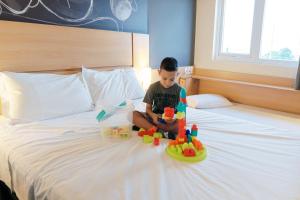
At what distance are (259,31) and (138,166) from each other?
2.43 metres

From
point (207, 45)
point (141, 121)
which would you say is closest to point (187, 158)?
point (141, 121)

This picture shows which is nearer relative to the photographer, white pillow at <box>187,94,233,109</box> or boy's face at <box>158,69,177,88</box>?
boy's face at <box>158,69,177,88</box>

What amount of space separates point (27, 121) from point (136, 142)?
2.82 feet

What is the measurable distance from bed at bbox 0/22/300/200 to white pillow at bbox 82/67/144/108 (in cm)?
23

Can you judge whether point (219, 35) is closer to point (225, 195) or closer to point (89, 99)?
point (89, 99)

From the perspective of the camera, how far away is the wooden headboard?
1829mm

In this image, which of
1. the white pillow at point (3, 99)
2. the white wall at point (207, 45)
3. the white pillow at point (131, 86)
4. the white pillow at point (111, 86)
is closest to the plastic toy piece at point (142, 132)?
the white pillow at point (111, 86)

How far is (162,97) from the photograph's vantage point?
170 cm

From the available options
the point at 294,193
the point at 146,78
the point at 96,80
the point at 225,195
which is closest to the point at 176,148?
the point at 225,195

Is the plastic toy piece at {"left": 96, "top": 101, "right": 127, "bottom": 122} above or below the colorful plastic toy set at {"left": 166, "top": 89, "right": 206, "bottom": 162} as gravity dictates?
above

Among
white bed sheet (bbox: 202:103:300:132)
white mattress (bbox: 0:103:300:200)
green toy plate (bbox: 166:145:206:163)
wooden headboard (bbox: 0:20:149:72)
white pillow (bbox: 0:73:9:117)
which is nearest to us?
white mattress (bbox: 0:103:300:200)

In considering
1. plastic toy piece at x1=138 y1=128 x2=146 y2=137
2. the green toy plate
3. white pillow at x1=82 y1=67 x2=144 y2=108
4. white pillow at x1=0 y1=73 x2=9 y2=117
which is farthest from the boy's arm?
white pillow at x1=0 y1=73 x2=9 y2=117

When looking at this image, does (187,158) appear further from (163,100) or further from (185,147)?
(163,100)

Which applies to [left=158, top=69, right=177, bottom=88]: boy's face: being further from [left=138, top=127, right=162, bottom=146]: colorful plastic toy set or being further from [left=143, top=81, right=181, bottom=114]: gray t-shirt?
[left=138, top=127, right=162, bottom=146]: colorful plastic toy set
